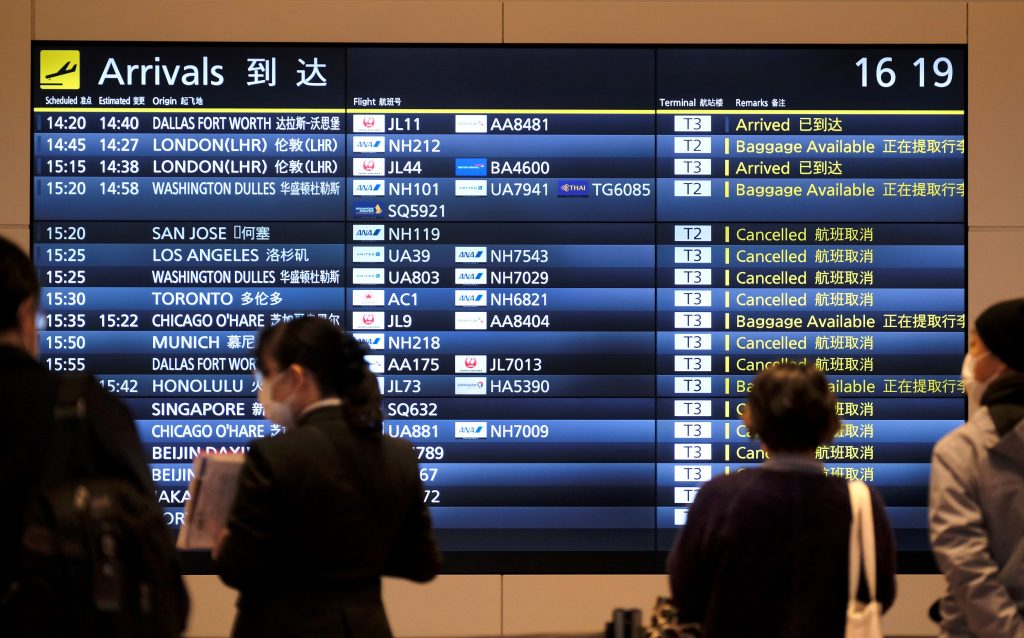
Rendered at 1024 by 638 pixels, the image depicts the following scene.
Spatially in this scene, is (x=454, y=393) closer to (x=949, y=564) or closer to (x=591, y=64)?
(x=591, y=64)

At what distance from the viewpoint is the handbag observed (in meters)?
2.78

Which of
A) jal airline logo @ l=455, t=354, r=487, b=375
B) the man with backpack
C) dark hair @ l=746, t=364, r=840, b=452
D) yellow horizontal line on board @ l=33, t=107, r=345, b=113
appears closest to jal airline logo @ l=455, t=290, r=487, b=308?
jal airline logo @ l=455, t=354, r=487, b=375

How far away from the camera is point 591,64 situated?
5.02 metres

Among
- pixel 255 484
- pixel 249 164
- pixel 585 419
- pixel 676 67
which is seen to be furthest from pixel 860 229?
pixel 255 484

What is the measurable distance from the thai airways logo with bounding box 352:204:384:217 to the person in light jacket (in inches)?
100

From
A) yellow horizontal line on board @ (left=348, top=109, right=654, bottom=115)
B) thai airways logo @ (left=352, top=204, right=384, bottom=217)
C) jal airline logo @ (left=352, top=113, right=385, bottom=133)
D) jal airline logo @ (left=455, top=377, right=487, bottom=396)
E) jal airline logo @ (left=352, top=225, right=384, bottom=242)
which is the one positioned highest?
yellow horizontal line on board @ (left=348, top=109, right=654, bottom=115)

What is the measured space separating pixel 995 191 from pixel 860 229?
58 centimetres

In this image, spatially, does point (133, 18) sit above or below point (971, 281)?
above

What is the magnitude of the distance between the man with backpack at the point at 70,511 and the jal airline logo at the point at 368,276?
252cm

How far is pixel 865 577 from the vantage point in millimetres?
2812

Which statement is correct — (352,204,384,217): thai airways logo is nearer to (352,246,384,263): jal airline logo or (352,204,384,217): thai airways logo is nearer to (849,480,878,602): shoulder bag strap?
(352,246,384,263): jal airline logo

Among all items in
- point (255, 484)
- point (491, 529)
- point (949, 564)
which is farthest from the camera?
point (491, 529)

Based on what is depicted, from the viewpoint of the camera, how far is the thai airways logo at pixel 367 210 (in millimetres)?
4977

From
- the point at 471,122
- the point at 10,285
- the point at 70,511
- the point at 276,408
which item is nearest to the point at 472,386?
the point at 471,122
